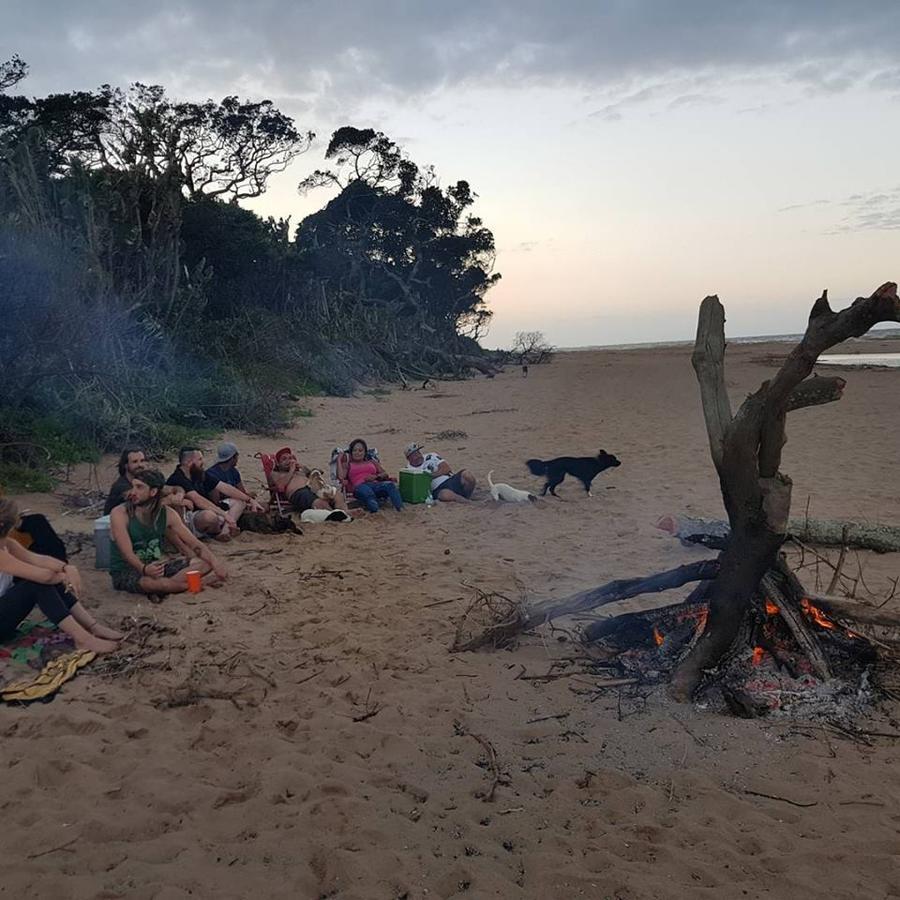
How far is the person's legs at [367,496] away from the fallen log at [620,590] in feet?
12.2

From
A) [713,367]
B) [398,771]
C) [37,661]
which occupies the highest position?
[713,367]

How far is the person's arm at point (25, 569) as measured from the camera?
425 centimetres

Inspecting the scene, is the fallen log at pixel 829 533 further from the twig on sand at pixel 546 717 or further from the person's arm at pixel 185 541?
the person's arm at pixel 185 541

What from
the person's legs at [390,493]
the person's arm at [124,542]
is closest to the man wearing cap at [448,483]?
the person's legs at [390,493]

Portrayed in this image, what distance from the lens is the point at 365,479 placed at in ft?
28.2

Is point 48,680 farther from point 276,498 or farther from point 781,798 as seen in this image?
point 276,498

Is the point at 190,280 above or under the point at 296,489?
above

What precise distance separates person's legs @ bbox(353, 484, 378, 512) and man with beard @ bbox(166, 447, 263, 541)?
111 cm

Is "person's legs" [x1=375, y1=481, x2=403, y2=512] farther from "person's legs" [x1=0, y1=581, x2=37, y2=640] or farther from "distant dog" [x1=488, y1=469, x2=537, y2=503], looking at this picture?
"person's legs" [x1=0, y1=581, x2=37, y2=640]

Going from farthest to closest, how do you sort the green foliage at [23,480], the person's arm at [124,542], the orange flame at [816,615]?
the green foliage at [23,480] → the person's arm at [124,542] → the orange flame at [816,615]

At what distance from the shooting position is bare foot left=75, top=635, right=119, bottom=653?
4.45 metres

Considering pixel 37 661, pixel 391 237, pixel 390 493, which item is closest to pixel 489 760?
pixel 37 661

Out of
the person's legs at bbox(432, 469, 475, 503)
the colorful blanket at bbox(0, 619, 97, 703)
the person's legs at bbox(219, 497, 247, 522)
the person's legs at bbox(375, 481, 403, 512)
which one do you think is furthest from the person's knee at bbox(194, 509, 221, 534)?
the person's legs at bbox(432, 469, 475, 503)

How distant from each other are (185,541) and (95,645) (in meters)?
1.34
